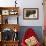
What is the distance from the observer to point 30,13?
554cm

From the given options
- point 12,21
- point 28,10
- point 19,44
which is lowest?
point 19,44

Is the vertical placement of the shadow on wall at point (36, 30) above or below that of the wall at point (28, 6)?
below

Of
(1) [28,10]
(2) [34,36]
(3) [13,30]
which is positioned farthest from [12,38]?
(1) [28,10]

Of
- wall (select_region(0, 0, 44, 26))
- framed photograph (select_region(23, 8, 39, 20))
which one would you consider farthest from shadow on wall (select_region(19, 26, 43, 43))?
framed photograph (select_region(23, 8, 39, 20))

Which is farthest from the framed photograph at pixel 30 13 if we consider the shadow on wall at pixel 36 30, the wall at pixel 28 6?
the shadow on wall at pixel 36 30

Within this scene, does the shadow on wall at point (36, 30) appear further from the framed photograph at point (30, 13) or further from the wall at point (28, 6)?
the framed photograph at point (30, 13)

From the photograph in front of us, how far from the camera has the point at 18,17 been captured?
552 cm

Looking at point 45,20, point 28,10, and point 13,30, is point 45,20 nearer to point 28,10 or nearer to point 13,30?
point 28,10

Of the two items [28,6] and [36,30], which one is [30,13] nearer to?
[28,6]

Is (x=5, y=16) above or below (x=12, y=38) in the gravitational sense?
above

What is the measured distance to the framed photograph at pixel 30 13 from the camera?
5.52 meters

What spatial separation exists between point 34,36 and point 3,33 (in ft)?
3.41

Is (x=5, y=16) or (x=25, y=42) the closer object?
(x=25, y=42)

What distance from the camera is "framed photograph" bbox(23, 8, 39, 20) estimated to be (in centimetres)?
552
